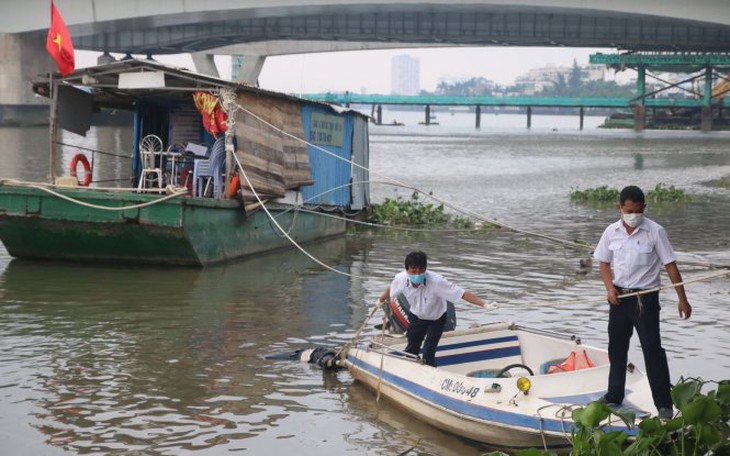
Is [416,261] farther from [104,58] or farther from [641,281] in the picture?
[104,58]

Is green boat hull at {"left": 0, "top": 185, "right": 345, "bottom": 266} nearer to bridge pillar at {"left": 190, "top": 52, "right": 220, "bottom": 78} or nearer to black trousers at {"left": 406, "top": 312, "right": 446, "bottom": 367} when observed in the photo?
black trousers at {"left": 406, "top": 312, "right": 446, "bottom": 367}

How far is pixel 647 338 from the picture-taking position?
8.65m

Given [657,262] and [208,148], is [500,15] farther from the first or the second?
[657,262]

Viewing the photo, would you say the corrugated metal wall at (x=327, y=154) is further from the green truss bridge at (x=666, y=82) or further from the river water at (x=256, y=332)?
the green truss bridge at (x=666, y=82)

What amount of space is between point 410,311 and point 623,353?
7.63 ft

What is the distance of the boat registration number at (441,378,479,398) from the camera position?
916cm

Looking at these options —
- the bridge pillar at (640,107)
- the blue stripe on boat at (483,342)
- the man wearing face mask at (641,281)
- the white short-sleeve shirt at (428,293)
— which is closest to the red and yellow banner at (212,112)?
the blue stripe on boat at (483,342)

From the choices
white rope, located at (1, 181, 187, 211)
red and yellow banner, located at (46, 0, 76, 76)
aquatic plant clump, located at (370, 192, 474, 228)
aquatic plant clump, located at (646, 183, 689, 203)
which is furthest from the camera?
aquatic plant clump, located at (646, 183, 689, 203)

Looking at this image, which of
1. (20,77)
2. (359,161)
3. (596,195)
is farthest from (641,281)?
A: (20,77)

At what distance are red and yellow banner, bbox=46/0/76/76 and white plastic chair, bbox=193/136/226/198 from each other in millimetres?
2621

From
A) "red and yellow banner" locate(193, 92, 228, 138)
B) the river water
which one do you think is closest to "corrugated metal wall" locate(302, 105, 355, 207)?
the river water

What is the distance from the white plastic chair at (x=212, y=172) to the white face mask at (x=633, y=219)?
33.9 ft

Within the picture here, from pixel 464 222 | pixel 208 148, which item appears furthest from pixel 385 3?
pixel 208 148

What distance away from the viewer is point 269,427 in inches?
383
